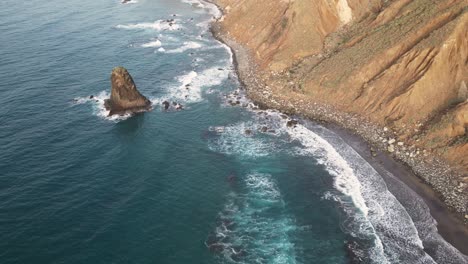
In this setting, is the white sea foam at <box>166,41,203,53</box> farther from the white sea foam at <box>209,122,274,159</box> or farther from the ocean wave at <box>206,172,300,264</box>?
the ocean wave at <box>206,172,300,264</box>

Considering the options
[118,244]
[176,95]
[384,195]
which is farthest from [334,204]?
[176,95]

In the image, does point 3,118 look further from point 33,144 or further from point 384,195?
point 384,195

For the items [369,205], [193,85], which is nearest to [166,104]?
[193,85]

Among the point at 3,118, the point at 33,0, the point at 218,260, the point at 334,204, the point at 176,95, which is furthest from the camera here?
the point at 33,0

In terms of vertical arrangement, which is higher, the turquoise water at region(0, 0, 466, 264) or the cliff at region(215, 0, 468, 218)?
the cliff at region(215, 0, 468, 218)

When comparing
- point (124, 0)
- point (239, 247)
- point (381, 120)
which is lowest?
point (239, 247)

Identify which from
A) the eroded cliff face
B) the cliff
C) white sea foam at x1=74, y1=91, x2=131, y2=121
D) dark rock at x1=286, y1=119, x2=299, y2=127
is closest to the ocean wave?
dark rock at x1=286, y1=119, x2=299, y2=127
